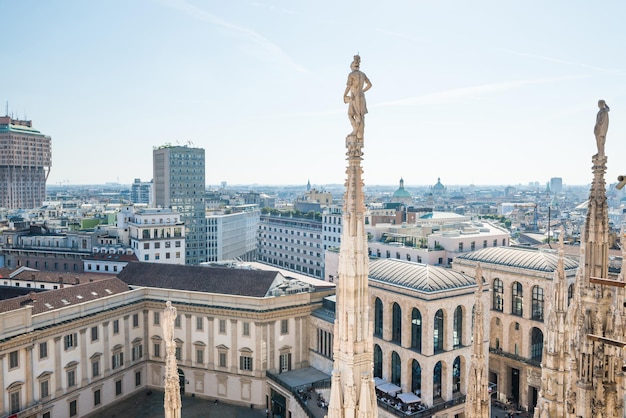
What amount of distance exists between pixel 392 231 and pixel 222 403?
42.9 m

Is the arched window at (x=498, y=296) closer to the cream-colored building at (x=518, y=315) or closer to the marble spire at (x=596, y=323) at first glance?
the cream-colored building at (x=518, y=315)

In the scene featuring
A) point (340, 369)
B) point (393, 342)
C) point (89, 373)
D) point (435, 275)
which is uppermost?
point (340, 369)

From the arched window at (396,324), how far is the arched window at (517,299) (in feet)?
53.2

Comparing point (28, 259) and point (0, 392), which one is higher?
point (28, 259)

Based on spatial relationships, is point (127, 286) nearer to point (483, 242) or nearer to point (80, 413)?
point (80, 413)

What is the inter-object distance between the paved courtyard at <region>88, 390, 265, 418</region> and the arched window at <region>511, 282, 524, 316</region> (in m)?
Answer: 32.7

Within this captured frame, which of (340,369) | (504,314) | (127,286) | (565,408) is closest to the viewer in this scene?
(340,369)

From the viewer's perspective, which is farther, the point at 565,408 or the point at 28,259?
the point at 28,259

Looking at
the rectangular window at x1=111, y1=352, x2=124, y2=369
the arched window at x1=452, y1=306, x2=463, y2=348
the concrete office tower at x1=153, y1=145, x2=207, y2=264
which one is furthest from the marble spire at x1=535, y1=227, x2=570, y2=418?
the concrete office tower at x1=153, y1=145, x2=207, y2=264

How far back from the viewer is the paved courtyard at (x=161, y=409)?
202ft

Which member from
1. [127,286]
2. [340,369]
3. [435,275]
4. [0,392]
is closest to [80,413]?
[0,392]

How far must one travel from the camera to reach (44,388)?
55.8 meters

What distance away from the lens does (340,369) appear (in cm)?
1419

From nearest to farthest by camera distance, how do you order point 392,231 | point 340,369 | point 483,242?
point 340,369 → point 483,242 → point 392,231
